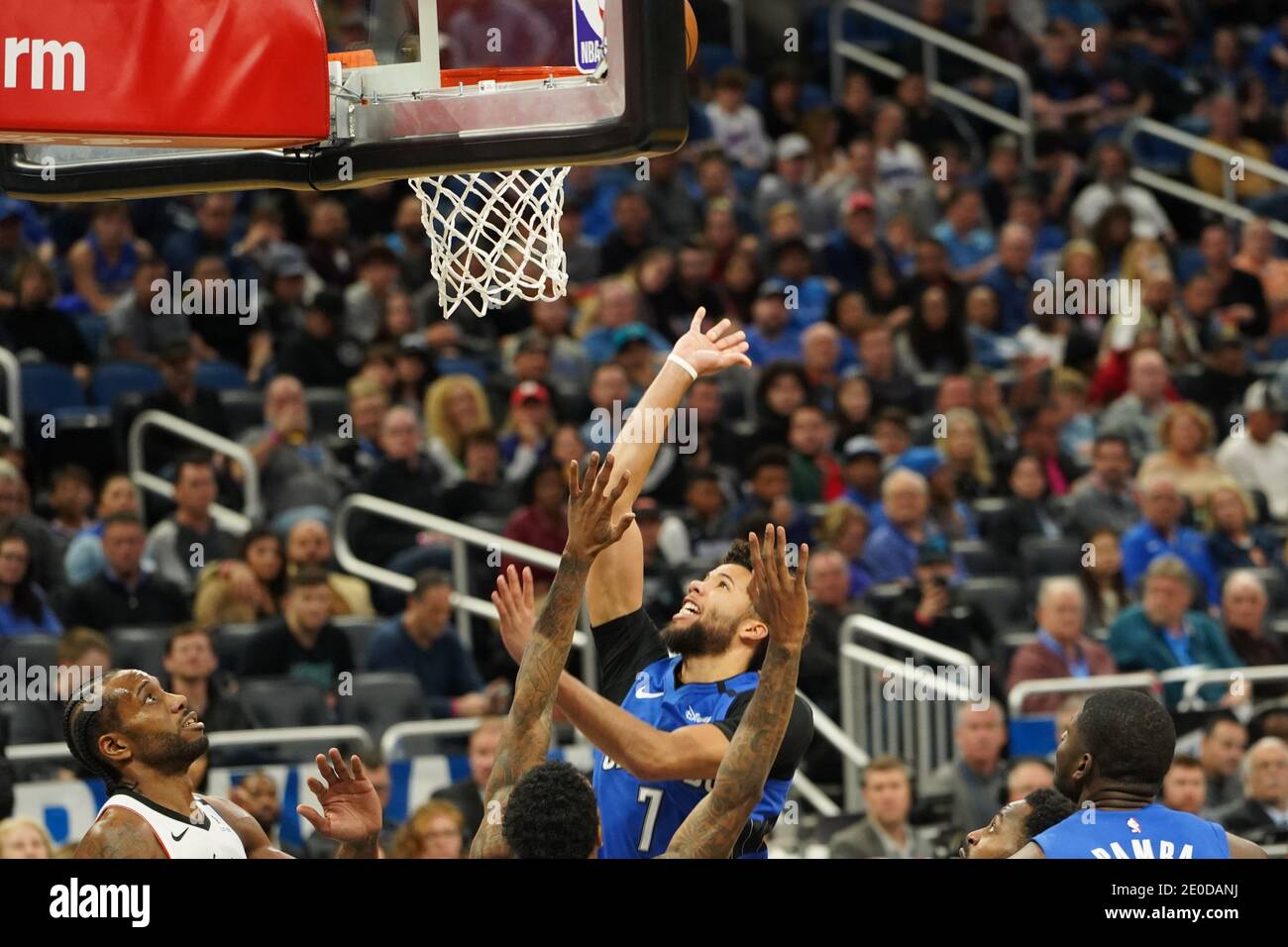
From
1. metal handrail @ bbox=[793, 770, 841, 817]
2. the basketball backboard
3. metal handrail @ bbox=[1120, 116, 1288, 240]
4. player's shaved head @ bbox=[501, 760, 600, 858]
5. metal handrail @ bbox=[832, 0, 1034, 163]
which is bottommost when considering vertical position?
metal handrail @ bbox=[793, 770, 841, 817]

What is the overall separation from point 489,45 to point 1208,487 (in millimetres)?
7388

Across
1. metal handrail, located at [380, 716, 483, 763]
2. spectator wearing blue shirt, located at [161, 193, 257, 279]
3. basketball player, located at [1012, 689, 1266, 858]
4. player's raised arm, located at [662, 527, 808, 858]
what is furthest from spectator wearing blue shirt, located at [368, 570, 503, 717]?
basketball player, located at [1012, 689, 1266, 858]

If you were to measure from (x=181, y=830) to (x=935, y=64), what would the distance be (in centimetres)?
1289

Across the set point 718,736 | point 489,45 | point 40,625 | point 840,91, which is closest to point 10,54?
point 489,45

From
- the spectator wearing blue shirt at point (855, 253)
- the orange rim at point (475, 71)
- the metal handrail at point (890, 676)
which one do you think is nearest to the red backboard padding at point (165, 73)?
the orange rim at point (475, 71)

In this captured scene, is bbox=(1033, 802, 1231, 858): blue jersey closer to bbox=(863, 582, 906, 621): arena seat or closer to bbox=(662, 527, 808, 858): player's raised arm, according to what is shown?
bbox=(662, 527, 808, 858): player's raised arm

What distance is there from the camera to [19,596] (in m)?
9.11

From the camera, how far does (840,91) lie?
16234mm

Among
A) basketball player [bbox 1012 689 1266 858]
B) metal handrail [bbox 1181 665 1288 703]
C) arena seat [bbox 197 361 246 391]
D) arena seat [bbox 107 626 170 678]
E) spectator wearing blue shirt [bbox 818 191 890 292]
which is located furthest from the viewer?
spectator wearing blue shirt [bbox 818 191 890 292]

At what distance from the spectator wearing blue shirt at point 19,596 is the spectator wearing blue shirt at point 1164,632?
16.2ft

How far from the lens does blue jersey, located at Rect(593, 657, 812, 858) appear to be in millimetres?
5402

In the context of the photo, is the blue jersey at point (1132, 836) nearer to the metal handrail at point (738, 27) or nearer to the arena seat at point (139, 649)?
the arena seat at point (139, 649)

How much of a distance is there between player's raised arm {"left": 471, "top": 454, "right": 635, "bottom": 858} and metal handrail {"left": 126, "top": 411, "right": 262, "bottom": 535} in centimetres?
546
